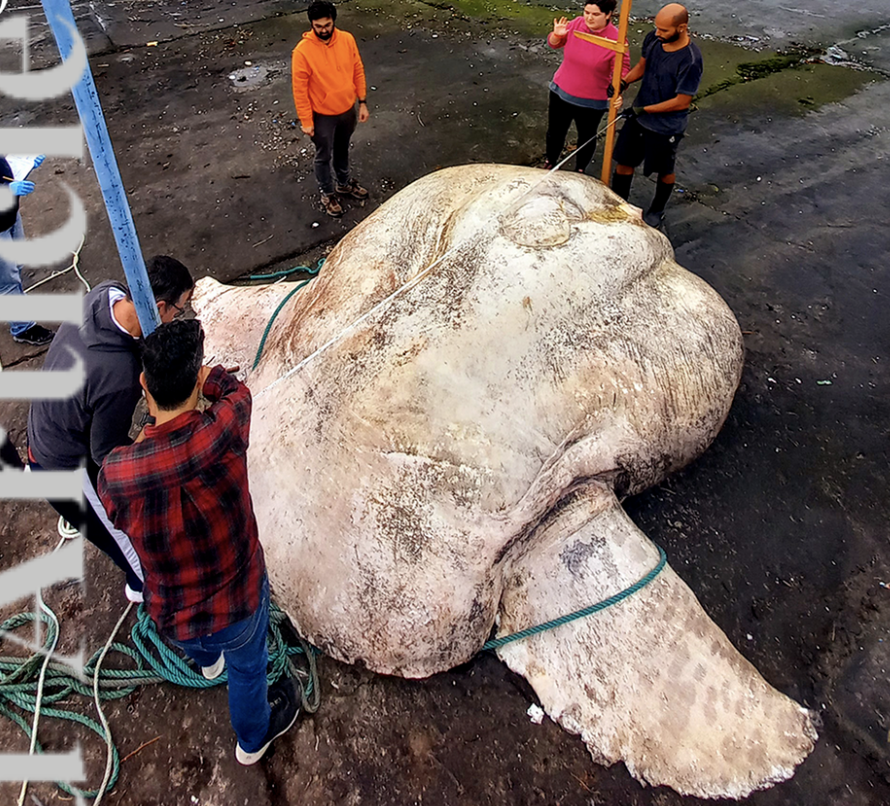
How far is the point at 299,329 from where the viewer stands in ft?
9.48

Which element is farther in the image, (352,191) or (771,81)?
(771,81)

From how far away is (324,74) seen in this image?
4.58 metres

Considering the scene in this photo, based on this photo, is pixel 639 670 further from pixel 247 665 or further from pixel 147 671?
pixel 147 671

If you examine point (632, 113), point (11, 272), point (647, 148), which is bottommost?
point (11, 272)

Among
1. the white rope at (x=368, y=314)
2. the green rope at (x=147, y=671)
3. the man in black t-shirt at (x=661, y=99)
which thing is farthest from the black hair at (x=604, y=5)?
the green rope at (x=147, y=671)

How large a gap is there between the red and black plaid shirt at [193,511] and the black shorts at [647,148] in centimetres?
377

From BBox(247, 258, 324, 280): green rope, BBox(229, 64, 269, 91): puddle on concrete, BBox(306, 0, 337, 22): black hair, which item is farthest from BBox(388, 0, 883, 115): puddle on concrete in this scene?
BBox(247, 258, 324, 280): green rope

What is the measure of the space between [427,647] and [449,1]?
33.1ft

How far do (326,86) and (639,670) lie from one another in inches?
171

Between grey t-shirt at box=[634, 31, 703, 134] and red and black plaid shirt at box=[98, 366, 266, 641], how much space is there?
3.73 m

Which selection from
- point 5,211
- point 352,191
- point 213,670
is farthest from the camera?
point 352,191

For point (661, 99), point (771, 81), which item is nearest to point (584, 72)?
point (661, 99)

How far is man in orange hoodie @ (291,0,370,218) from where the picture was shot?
14.6 feet

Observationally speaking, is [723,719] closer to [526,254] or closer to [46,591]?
[526,254]
